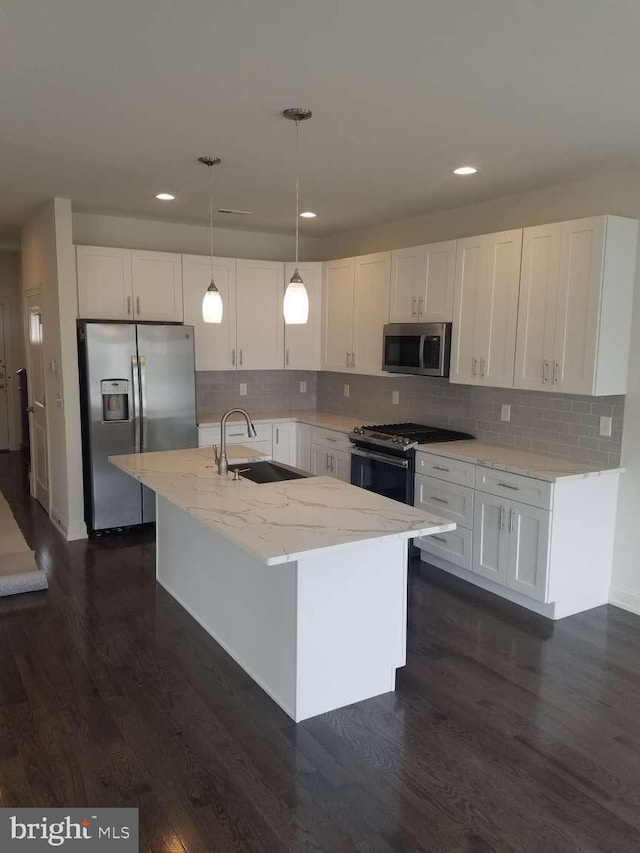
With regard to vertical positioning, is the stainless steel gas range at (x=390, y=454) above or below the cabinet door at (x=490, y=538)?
above

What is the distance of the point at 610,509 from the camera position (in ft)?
12.9

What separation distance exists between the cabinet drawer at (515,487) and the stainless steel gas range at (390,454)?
0.62m

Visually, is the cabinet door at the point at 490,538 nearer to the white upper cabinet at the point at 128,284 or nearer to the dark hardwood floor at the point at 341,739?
the dark hardwood floor at the point at 341,739

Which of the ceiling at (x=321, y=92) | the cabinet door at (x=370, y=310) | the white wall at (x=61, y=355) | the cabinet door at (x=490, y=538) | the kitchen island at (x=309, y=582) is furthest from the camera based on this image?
the cabinet door at (x=370, y=310)

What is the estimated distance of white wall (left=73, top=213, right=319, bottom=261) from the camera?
17.8 ft

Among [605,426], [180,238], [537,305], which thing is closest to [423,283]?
[537,305]

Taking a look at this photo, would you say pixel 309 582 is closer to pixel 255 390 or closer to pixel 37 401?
pixel 255 390

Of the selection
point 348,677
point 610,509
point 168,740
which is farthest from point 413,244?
point 168,740

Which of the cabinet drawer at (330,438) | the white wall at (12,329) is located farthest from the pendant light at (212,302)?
the white wall at (12,329)

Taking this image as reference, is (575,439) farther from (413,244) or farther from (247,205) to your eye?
(247,205)

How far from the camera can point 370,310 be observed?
545 cm

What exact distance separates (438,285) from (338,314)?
4.37 feet

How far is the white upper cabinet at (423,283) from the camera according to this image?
465cm

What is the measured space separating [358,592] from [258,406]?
3815 millimetres
